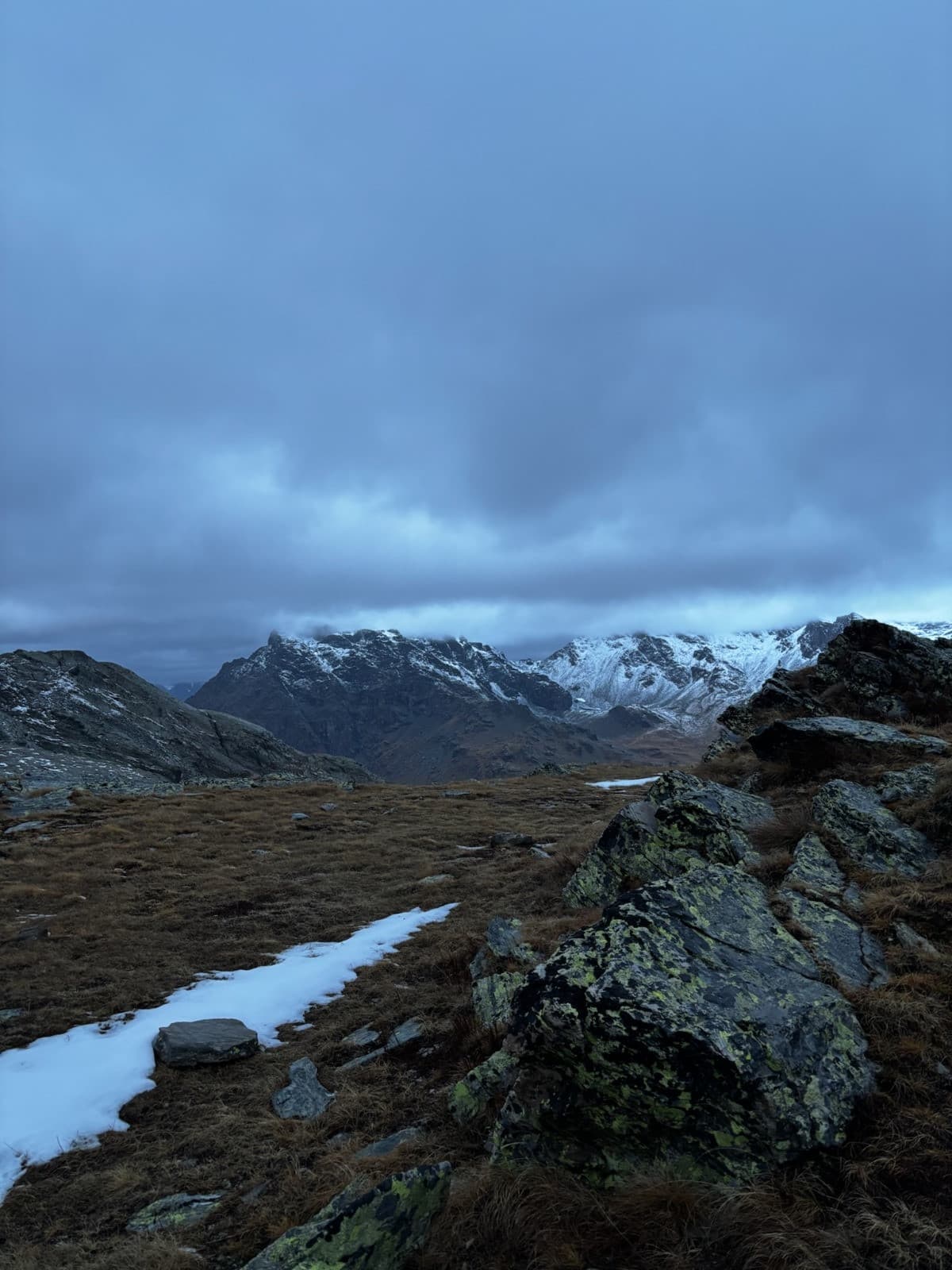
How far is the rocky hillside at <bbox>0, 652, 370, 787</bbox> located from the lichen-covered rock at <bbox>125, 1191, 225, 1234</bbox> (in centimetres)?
4460

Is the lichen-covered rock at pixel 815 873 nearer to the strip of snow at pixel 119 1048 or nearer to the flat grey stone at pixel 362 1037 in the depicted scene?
the flat grey stone at pixel 362 1037

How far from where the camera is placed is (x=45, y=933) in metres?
16.7

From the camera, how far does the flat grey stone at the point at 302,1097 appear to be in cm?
884

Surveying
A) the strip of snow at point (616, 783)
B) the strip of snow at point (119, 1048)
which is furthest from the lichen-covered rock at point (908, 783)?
the strip of snow at point (616, 783)

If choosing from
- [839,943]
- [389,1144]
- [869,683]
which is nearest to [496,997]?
[389,1144]

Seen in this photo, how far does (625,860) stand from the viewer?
1367 cm

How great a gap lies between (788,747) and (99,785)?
4444cm

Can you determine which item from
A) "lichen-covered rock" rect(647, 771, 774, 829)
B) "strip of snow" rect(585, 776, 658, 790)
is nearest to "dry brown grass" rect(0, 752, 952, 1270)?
"lichen-covered rock" rect(647, 771, 774, 829)

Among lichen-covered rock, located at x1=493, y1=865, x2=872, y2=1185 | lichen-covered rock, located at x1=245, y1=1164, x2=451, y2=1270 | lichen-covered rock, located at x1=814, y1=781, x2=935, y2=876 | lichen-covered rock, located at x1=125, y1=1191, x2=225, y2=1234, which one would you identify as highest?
lichen-covered rock, located at x1=814, y1=781, x2=935, y2=876

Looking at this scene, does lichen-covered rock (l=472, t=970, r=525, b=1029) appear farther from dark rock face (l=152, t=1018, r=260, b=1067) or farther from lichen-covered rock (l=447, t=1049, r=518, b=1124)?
dark rock face (l=152, t=1018, r=260, b=1067)

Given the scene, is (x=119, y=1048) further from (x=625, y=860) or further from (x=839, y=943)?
(x=839, y=943)

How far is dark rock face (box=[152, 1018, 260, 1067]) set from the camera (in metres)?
10.8

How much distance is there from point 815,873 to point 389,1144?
794 centimetres

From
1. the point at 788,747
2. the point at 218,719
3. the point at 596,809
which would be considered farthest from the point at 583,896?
the point at 218,719
